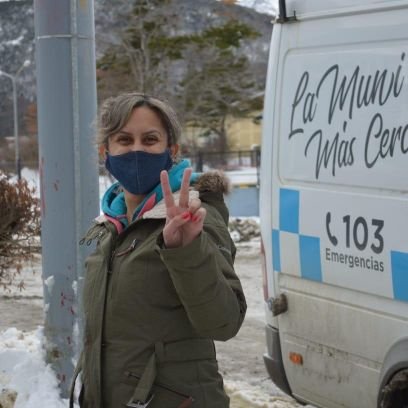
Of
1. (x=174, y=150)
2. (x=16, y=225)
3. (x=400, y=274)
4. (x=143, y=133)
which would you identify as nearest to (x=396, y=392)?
(x=400, y=274)

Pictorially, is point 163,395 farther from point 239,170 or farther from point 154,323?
point 239,170

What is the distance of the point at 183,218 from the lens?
7.00 feet

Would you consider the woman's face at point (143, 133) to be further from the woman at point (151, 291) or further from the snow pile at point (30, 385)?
the snow pile at point (30, 385)

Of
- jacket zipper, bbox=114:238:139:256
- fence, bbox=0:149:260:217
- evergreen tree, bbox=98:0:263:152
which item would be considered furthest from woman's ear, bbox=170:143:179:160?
evergreen tree, bbox=98:0:263:152

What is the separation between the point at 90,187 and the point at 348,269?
1.61 m

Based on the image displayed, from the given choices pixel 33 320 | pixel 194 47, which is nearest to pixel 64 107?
pixel 33 320

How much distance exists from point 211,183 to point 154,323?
43 cm

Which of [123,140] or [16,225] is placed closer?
[123,140]

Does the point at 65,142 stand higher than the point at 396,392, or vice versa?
the point at 65,142

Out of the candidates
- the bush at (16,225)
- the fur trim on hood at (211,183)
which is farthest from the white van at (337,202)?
the bush at (16,225)

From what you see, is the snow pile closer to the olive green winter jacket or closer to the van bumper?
the van bumper

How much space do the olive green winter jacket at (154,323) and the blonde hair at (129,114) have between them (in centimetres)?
17

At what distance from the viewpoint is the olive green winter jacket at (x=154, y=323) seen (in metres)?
2.32

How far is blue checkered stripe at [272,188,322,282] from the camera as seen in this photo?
167 inches
